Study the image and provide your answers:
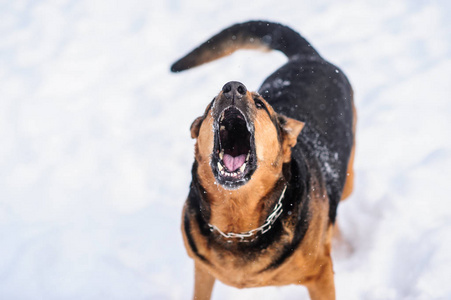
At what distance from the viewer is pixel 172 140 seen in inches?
184

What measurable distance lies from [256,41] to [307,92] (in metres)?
0.81

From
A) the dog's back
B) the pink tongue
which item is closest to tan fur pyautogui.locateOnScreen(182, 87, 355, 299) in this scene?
the pink tongue

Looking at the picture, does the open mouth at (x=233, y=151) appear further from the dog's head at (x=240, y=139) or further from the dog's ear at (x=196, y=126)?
the dog's ear at (x=196, y=126)

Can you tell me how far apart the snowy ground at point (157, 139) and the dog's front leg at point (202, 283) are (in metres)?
0.43

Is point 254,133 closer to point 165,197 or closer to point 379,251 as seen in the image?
point 379,251

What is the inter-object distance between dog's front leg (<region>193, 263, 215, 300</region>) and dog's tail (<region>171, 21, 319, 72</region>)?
1.73 metres

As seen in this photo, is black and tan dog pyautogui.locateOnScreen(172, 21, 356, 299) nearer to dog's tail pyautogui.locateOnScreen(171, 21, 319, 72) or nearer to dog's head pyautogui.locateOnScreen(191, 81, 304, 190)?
dog's head pyautogui.locateOnScreen(191, 81, 304, 190)

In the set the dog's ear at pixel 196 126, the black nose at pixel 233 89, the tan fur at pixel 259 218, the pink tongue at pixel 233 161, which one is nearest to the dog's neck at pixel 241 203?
the tan fur at pixel 259 218

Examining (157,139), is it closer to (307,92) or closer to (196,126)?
(307,92)

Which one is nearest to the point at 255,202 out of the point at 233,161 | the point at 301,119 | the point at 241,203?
the point at 241,203

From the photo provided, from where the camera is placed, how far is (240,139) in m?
2.51

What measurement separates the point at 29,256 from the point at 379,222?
2.88 meters

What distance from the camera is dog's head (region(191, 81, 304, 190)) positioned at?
2.14 m

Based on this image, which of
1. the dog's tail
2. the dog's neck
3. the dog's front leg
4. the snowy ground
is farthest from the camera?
the dog's tail
